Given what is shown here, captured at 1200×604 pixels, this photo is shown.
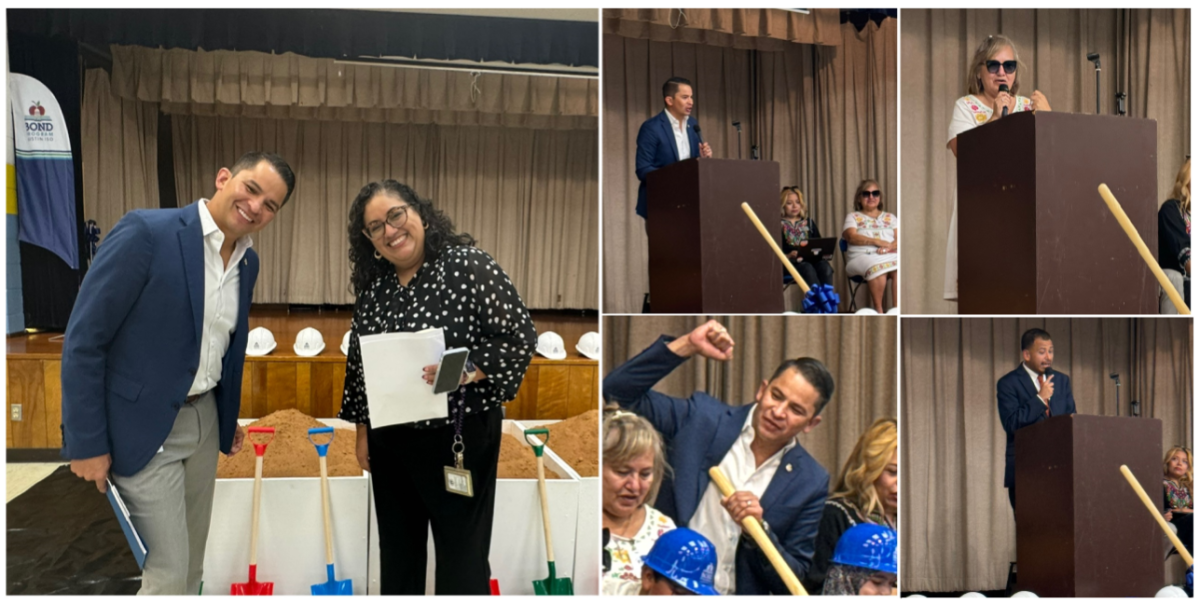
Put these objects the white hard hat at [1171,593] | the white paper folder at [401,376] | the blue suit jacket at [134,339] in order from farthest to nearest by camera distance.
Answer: the white hard hat at [1171,593] → the white paper folder at [401,376] → the blue suit jacket at [134,339]

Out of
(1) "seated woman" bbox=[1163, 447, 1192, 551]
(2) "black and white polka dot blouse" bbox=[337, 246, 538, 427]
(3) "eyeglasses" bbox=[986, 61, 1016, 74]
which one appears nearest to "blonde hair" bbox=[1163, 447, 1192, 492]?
(1) "seated woman" bbox=[1163, 447, 1192, 551]

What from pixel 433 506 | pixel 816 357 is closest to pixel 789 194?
pixel 816 357

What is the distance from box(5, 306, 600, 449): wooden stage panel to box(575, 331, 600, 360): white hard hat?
0.02m

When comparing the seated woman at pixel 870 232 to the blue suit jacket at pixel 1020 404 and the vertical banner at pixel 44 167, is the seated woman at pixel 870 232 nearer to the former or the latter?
the blue suit jacket at pixel 1020 404

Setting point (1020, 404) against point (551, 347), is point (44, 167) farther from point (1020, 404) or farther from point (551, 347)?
point (1020, 404)

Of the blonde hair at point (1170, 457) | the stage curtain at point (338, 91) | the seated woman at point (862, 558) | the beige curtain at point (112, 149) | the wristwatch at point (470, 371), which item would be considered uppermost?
the stage curtain at point (338, 91)

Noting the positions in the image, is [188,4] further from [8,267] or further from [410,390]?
[410,390]

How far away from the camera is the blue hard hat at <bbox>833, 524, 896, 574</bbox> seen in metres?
2.77

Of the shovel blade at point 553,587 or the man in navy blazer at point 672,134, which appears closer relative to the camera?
the man in navy blazer at point 672,134

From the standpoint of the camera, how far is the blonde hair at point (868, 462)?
273 cm

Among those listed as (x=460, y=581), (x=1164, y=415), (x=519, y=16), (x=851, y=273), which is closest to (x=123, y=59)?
(x=519, y=16)

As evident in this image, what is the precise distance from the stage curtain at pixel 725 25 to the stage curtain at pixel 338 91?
0.69 feet

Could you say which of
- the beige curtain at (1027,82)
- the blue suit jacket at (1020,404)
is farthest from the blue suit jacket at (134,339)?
the blue suit jacket at (1020,404)

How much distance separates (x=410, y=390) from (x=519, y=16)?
3.85ft
